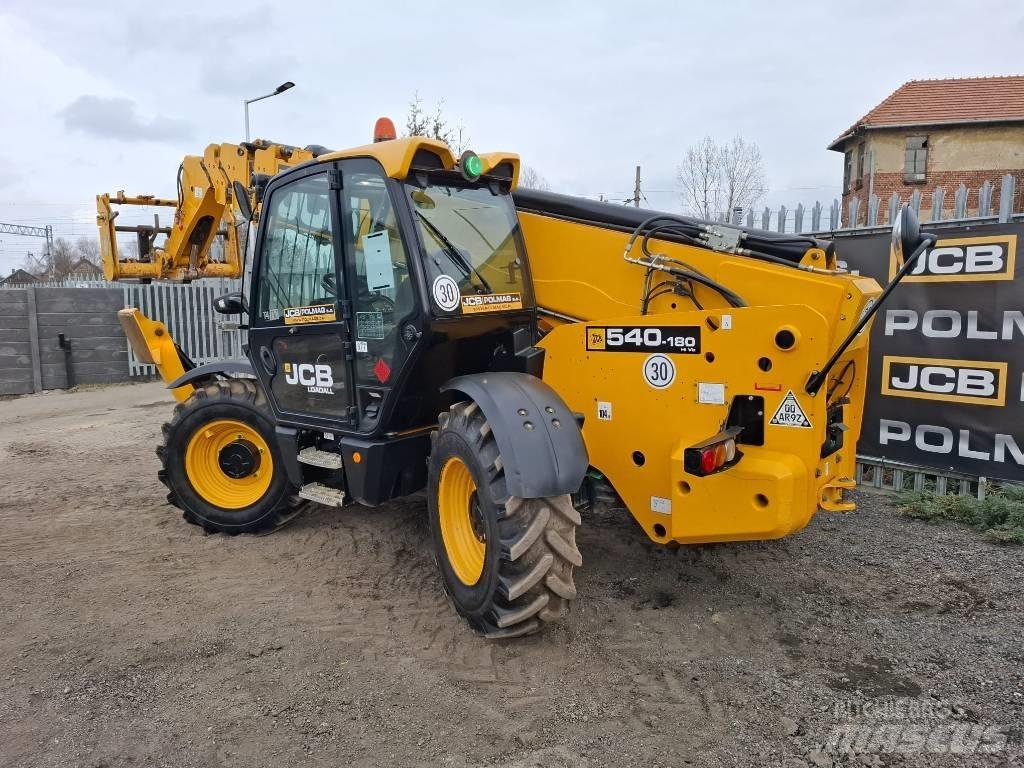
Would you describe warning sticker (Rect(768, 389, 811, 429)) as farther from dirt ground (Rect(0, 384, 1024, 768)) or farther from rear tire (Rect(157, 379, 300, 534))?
rear tire (Rect(157, 379, 300, 534))

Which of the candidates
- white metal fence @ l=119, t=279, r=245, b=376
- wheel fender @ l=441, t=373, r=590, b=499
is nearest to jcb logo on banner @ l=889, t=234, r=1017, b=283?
wheel fender @ l=441, t=373, r=590, b=499

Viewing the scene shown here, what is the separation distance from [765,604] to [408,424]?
2156mm

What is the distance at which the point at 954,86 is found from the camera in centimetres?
2545

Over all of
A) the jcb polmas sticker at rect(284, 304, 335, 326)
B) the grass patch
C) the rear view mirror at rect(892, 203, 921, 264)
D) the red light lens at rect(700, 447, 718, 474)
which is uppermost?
the rear view mirror at rect(892, 203, 921, 264)

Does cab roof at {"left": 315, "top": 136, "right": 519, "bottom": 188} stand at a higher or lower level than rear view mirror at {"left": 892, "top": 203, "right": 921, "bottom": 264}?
higher

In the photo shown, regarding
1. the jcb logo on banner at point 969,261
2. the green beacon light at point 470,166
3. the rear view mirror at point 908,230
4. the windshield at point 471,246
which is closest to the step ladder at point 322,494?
the windshield at point 471,246

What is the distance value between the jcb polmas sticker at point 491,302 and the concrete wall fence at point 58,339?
11659mm

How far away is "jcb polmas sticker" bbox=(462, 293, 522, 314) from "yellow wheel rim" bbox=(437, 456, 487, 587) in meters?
0.81

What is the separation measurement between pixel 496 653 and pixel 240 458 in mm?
2602

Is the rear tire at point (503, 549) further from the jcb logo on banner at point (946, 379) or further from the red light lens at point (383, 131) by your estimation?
the jcb logo on banner at point (946, 379)

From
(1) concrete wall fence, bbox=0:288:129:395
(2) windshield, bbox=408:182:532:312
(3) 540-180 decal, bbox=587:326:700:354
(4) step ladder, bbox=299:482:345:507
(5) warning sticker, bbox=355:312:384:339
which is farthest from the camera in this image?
(1) concrete wall fence, bbox=0:288:129:395

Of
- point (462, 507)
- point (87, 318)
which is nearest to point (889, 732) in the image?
point (462, 507)

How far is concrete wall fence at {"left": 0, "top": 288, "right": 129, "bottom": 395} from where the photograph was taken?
1214 cm

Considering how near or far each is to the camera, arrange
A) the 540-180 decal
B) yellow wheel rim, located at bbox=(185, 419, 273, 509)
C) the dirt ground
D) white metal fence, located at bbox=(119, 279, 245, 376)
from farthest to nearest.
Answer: white metal fence, located at bbox=(119, 279, 245, 376)
yellow wheel rim, located at bbox=(185, 419, 273, 509)
the 540-180 decal
the dirt ground
